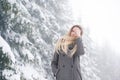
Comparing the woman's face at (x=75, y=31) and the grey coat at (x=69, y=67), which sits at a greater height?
the woman's face at (x=75, y=31)

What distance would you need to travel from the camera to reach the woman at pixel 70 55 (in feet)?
16.6

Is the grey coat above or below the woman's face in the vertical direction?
below

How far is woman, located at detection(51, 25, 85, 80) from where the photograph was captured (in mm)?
5062

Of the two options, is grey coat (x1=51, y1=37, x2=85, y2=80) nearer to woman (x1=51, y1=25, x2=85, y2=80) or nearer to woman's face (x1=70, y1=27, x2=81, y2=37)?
woman (x1=51, y1=25, x2=85, y2=80)

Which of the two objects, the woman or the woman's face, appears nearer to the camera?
the woman

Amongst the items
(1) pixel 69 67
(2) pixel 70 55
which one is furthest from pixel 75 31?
(1) pixel 69 67

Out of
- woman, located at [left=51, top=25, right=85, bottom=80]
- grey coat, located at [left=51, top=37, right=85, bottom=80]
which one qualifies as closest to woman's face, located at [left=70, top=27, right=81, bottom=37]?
woman, located at [left=51, top=25, right=85, bottom=80]

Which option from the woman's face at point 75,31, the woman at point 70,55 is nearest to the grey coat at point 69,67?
the woman at point 70,55

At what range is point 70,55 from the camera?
5.11 m

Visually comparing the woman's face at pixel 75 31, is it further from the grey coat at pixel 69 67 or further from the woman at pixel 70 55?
the grey coat at pixel 69 67

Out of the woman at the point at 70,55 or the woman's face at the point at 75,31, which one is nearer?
the woman at the point at 70,55

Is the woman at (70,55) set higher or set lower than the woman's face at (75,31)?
lower

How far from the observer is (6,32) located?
12281mm

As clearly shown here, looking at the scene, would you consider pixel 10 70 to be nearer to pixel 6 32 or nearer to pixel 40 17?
pixel 6 32
